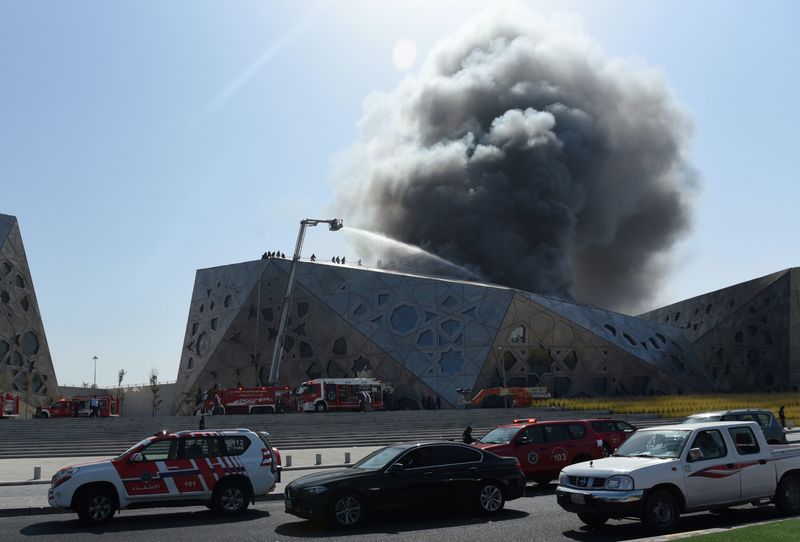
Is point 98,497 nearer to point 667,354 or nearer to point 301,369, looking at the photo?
point 301,369

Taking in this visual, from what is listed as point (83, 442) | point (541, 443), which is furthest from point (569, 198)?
point (541, 443)

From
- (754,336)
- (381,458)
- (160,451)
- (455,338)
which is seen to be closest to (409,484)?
(381,458)

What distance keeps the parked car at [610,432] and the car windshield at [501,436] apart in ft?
7.55

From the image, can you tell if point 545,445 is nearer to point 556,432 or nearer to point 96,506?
point 556,432

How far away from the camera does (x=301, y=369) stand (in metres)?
60.5

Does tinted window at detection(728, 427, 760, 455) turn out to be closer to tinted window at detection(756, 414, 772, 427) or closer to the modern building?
tinted window at detection(756, 414, 772, 427)

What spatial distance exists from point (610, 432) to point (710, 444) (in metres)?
7.70

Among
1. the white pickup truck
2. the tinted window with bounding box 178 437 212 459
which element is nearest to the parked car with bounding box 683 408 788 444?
the white pickup truck

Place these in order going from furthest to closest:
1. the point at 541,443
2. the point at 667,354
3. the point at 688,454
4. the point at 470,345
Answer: the point at 667,354
the point at 470,345
the point at 541,443
the point at 688,454

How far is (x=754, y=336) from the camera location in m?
67.4

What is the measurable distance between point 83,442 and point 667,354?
41.7 metres

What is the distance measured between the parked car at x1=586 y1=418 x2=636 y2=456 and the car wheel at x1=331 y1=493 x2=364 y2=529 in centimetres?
858

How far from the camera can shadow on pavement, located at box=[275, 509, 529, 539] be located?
1325cm

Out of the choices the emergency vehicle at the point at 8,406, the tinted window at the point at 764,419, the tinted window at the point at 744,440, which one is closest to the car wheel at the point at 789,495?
the tinted window at the point at 744,440
